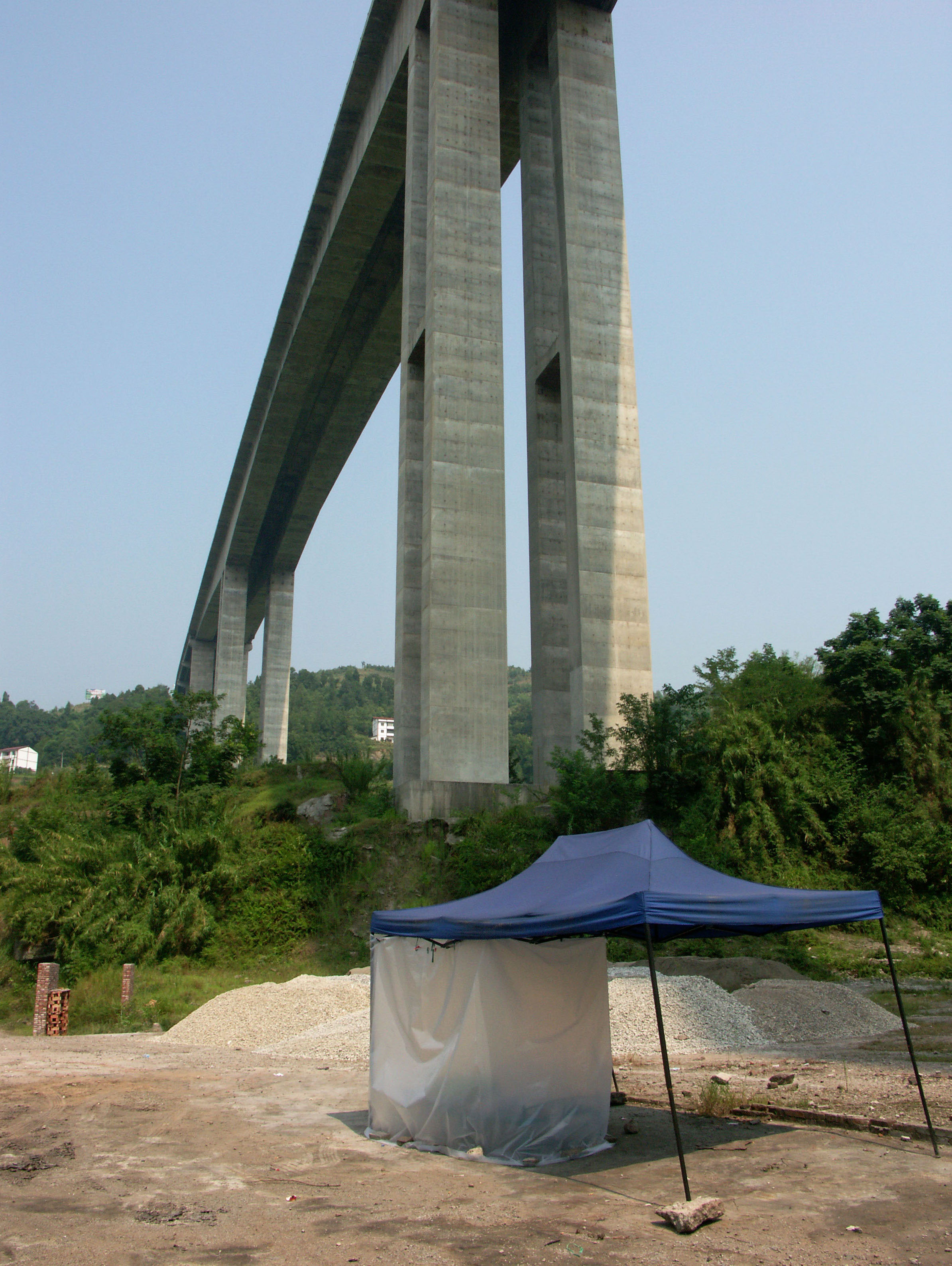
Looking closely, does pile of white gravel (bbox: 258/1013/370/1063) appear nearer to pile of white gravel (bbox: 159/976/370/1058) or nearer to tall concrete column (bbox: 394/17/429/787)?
pile of white gravel (bbox: 159/976/370/1058)

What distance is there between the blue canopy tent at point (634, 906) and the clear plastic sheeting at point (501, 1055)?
0.28 metres

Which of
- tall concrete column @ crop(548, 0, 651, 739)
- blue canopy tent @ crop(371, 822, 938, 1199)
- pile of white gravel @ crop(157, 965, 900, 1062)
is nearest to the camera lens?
blue canopy tent @ crop(371, 822, 938, 1199)

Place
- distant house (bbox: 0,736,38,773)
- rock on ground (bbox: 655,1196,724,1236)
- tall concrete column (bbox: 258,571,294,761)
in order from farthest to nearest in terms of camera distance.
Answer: distant house (bbox: 0,736,38,773) < tall concrete column (bbox: 258,571,294,761) < rock on ground (bbox: 655,1196,724,1236)

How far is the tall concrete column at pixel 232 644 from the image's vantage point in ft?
192

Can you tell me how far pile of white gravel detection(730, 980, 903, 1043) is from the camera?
13.3 m

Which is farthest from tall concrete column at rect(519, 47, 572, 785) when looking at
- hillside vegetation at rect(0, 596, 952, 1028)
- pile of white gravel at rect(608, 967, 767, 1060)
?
pile of white gravel at rect(608, 967, 767, 1060)

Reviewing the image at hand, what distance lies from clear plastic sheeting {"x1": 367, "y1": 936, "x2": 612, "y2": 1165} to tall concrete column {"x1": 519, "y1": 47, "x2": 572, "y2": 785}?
15497 mm

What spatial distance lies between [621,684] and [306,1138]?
1537 cm

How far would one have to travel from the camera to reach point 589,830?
2012cm

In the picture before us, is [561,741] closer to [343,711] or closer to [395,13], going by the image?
[395,13]

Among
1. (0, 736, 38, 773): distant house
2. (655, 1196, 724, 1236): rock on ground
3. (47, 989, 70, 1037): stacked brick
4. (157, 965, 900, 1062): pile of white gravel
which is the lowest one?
(47, 989, 70, 1037): stacked brick

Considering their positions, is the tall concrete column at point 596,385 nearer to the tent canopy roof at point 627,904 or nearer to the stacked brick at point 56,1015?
the stacked brick at point 56,1015

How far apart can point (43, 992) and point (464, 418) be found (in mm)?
15496

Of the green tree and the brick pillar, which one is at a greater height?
the green tree
